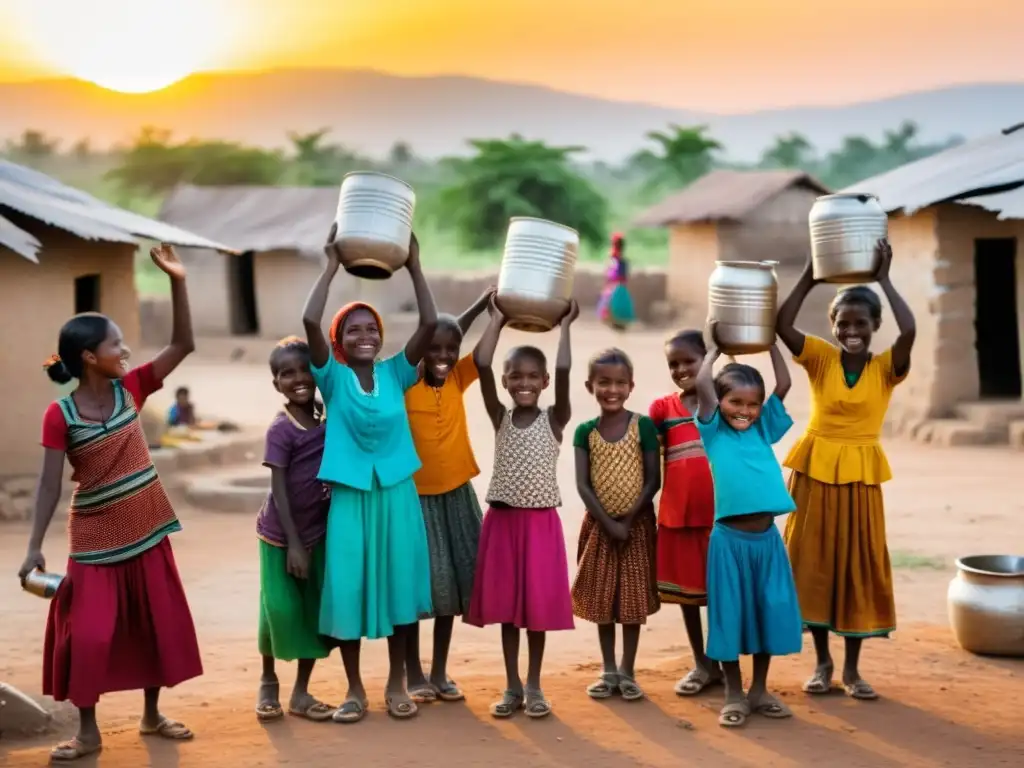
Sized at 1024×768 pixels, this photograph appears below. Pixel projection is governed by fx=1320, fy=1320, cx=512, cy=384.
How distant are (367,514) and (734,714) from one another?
1.31 metres

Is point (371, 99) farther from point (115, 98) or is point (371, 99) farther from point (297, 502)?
point (297, 502)

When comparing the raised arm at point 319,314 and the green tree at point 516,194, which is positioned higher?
the green tree at point 516,194

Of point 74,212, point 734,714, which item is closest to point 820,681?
point 734,714

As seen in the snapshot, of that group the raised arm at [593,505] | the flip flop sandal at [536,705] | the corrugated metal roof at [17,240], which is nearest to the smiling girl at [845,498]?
the raised arm at [593,505]

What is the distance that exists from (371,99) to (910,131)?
2758 inches

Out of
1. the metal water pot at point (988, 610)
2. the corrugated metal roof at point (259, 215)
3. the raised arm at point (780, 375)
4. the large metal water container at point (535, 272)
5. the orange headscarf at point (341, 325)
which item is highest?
the corrugated metal roof at point (259, 215)

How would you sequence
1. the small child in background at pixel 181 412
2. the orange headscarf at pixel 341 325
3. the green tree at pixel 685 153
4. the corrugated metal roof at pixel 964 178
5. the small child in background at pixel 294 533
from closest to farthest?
the small child in background at pixel 294 533 → the orange headscarf at pixel 341 325 → the corrugated metal roof at pixel 964 178 → the small child in background at pixel 181 412 → the green tree at pixel 685 153

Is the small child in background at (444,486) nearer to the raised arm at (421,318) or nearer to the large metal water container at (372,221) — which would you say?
the raised arm at (421,318)

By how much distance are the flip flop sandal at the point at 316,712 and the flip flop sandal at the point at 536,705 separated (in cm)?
62

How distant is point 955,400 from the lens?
38.8 ft

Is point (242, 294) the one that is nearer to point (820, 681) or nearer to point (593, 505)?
point (593, 505)

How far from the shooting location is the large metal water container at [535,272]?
415 cm

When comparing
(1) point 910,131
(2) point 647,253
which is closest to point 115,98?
(1) point 910,131

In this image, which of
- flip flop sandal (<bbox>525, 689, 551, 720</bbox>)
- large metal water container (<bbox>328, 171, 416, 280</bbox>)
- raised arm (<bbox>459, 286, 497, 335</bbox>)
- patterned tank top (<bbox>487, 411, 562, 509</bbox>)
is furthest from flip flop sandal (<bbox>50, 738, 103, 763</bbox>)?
raised arm (<bbox>459, 286, 497, 335</bbox>)
